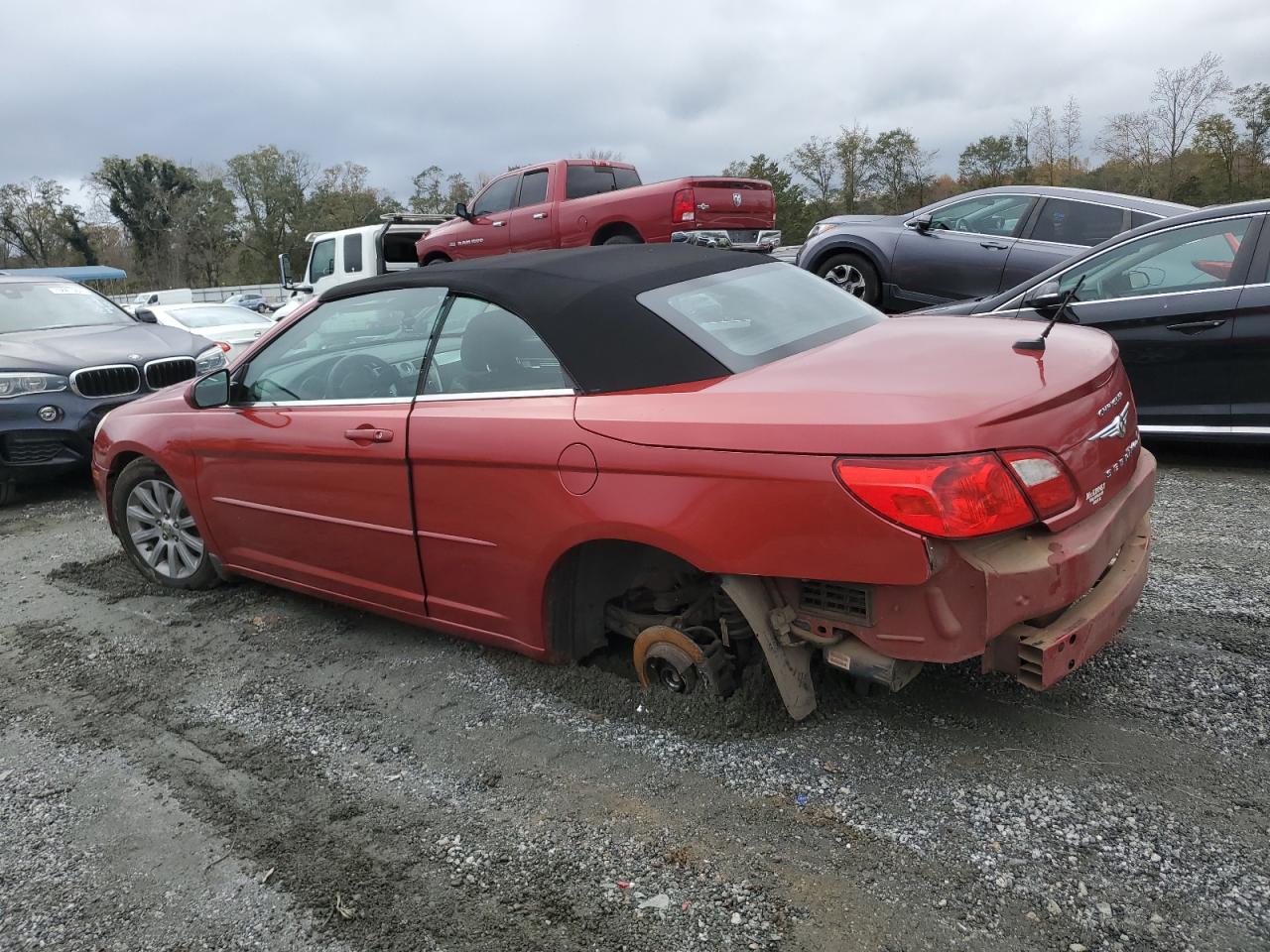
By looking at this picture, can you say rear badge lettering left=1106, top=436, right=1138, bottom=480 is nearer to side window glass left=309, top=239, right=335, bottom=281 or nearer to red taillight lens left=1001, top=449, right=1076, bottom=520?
red taillight lens left=1001, top=449, right=1076, bottom=520

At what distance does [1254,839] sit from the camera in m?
2.25

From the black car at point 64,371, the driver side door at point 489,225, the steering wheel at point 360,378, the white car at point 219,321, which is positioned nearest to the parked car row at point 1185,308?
the steering wheel at point 360,378

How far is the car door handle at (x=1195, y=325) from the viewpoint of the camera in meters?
5.38

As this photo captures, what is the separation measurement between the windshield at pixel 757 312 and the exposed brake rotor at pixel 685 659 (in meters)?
0.87

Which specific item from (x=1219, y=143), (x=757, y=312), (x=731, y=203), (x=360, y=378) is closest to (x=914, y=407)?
(x=757, y=312)

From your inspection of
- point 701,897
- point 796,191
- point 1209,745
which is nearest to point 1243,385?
point 1209,745

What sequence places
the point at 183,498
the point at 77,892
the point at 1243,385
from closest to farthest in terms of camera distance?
the point at 77,892 < the point at 183,498 < the point at 1243,385

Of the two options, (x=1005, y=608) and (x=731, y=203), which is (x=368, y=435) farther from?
(x=731, y=203)

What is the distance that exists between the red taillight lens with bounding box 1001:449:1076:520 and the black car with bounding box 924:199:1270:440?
10.6 feet

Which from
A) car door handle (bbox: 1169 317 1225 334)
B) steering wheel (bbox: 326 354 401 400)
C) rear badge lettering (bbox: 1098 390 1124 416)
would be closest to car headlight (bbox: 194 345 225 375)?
steering wheel (bbox: 326 354 401 400)

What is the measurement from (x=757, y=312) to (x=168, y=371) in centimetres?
609

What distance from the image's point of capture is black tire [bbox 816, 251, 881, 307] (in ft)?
30.6

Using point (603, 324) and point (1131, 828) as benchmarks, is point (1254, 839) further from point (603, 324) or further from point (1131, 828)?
point (603, 324)

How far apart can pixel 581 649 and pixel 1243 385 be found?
4.50 m
